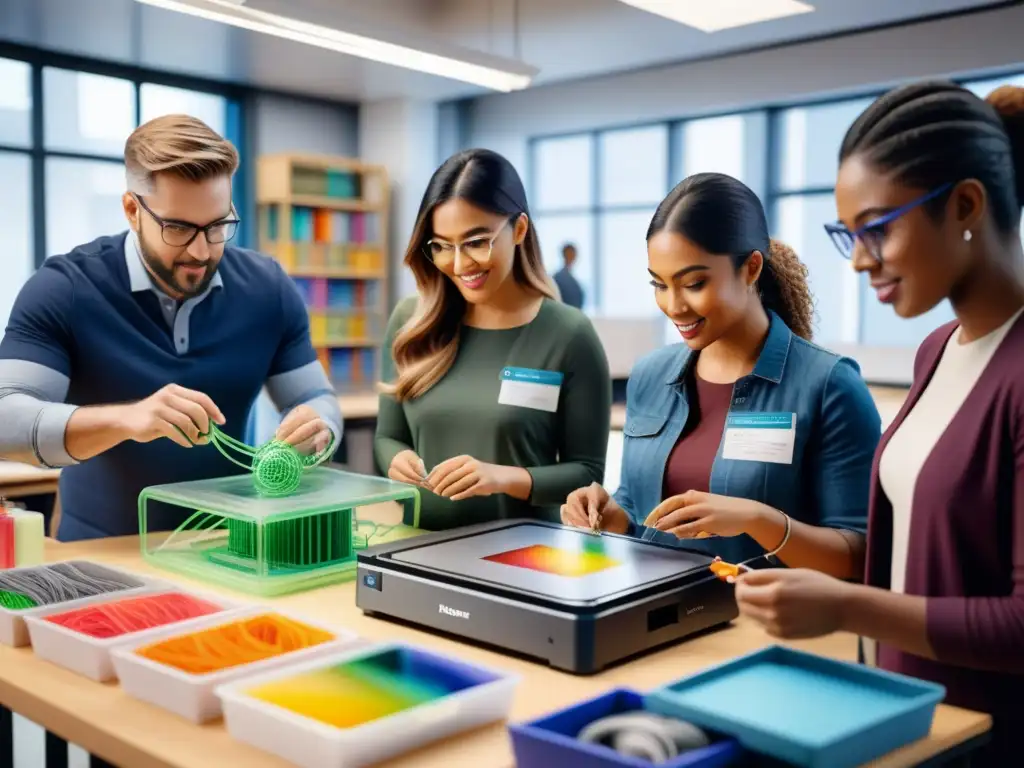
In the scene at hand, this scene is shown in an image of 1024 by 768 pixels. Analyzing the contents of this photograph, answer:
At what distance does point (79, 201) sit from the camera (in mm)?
7004

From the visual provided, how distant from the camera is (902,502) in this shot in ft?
4.02

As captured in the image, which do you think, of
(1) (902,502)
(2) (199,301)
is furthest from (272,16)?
(1) (902,502)

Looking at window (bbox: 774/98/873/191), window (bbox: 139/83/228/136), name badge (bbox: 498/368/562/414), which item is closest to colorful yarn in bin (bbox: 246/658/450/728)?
name badge (bbox: 498/368/562/414)

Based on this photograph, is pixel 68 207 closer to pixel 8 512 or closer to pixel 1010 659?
pixel 8 512

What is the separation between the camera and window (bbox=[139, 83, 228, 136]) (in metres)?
7.24

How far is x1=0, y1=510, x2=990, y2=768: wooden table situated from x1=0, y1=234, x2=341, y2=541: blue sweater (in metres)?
0.65

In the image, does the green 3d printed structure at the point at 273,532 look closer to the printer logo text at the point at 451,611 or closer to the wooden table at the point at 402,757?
the wooden table at the point at 402,757

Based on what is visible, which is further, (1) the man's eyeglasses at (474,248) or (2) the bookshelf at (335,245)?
(2) the bookshelf at (335,245)

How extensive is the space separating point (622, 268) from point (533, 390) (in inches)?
256

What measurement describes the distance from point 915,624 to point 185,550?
1329 millimetres

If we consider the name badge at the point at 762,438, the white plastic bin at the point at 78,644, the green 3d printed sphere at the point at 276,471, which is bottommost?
the white plastic bin at the point at 78,644

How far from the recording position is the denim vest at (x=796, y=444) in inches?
63.6

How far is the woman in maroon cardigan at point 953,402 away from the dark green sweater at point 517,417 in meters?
0.94

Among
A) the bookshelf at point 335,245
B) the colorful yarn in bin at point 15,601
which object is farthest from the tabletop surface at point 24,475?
the bookshelf at point 335,245
